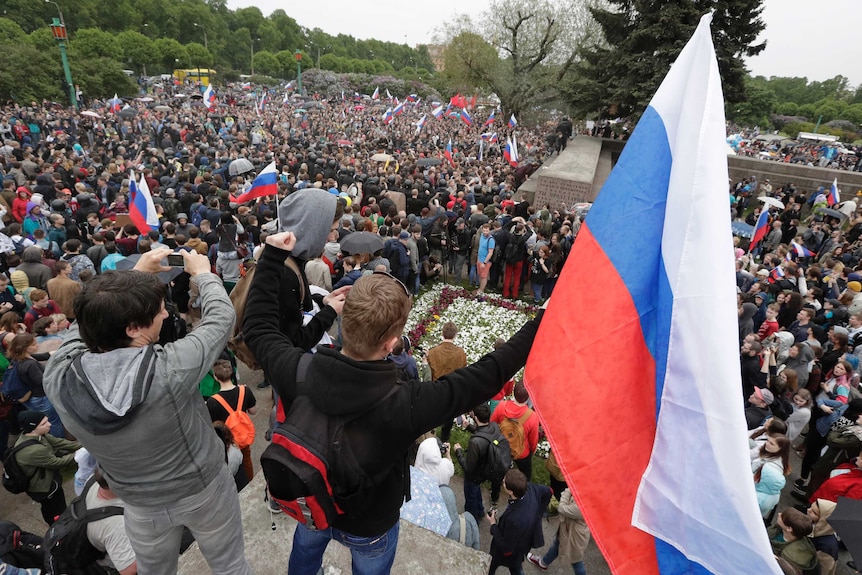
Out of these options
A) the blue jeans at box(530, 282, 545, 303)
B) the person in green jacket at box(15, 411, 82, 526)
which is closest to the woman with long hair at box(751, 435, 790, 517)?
the blue jeans at box(530, 282, 545, 303)

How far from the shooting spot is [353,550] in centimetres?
201

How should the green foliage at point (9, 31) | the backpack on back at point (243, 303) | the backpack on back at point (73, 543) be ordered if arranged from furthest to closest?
1. the green foliage at point (9, 31)
2. the backpack on back at point (73, 543)
3. the backpack on back at point (243, 303)

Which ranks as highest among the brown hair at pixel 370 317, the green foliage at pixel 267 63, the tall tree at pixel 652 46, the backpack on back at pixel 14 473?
the green foliage at pixel 267 63

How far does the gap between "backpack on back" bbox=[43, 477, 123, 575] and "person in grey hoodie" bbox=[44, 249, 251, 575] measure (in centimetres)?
92

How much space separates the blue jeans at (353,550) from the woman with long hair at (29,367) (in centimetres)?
404

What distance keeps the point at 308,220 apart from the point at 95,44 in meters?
56.4

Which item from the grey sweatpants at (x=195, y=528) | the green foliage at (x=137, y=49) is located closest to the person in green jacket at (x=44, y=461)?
the grey sweatpants at (x=195, y=528)

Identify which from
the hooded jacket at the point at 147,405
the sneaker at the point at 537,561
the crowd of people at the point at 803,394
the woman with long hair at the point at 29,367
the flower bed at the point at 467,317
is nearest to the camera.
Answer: the hooded jacket at the point at 147,405

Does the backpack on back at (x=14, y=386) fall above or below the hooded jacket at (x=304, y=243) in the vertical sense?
below

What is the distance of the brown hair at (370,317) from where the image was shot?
5.11 feet

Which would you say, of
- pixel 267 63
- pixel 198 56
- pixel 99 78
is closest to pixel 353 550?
pixel 99 78

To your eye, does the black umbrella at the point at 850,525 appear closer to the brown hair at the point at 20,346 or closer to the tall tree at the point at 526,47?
the brown hair at the point at 20,346

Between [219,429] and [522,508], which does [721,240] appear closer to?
[522,508]

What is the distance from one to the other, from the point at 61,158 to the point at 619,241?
56.3ft
